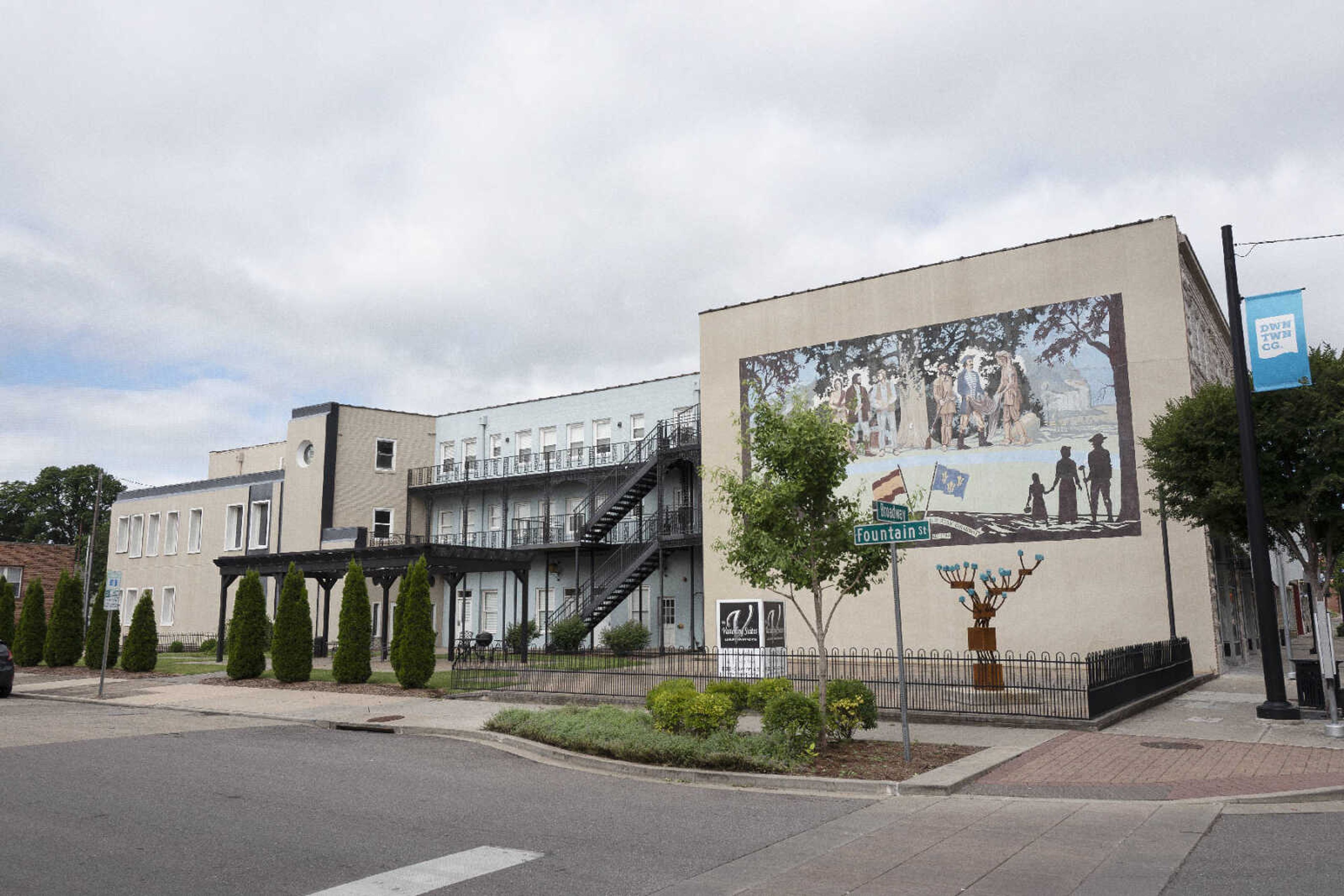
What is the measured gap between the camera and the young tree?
12516 millimetres

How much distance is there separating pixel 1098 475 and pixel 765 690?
1359cm

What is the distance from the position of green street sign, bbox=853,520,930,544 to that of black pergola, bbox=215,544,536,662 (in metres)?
16.5

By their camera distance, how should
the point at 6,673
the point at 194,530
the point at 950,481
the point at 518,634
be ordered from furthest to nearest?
the point at 194,530 → the point at 518,634 → the point at 950,481 → the point at 6,673

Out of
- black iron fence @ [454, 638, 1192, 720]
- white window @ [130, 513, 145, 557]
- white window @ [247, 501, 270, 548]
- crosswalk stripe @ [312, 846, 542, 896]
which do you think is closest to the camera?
crosswalk stripe @ [312, 846, 542, 896]

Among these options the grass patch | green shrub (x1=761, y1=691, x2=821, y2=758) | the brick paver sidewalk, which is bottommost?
the brick paver sidewalk

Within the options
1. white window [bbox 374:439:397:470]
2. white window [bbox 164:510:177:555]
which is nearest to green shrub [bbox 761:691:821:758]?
white window [bbox 374:439:397:470]

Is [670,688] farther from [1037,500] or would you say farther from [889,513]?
[1037,500]

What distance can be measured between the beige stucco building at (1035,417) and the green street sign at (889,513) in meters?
10.3

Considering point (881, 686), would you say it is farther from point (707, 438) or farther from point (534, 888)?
point (707, 438)

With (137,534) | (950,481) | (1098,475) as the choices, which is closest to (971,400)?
(950,481)

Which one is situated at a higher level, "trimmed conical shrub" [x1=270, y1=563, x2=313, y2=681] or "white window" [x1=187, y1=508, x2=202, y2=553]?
"white window" [x1=187, y1=508, x2=202, y2=553]

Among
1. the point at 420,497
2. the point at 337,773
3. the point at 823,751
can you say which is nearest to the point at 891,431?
the point at 823,751

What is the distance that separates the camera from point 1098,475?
24.2 meters

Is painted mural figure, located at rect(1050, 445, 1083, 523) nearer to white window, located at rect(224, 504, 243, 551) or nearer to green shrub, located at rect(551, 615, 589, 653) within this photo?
green shrub, located at rect(551, 615, 589, 653)
